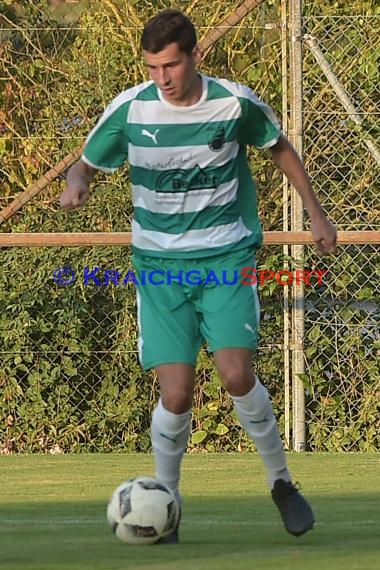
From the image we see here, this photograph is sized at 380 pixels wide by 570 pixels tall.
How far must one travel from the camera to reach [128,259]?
10234 millimetres

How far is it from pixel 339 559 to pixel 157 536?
2.69ft

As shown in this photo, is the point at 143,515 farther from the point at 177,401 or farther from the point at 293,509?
the point at 293,509

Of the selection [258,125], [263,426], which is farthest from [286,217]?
[263,426]

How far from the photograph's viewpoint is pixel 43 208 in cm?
1027

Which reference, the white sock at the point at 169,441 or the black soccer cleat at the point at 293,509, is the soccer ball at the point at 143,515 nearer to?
the white sock at the point at 169,441

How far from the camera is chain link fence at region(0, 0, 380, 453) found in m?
10.2

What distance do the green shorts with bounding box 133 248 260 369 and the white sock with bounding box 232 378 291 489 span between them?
185mm

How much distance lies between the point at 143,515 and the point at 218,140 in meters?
1.39

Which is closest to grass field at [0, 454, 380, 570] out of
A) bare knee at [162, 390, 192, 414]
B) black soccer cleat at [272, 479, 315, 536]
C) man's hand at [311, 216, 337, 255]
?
black soccer cleat at [272, 479, 315, 536]

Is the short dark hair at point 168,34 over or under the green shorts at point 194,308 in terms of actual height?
over

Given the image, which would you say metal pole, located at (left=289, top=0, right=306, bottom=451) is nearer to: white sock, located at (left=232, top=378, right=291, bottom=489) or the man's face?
white sock, located at (left=232, top=378, right=291, bottom=489)

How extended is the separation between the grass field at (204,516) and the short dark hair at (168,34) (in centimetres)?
173

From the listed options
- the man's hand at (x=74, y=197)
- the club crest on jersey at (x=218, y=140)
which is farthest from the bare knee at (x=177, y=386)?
the club crest on jersey at (x=218, y=140)

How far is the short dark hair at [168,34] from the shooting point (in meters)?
5.33
